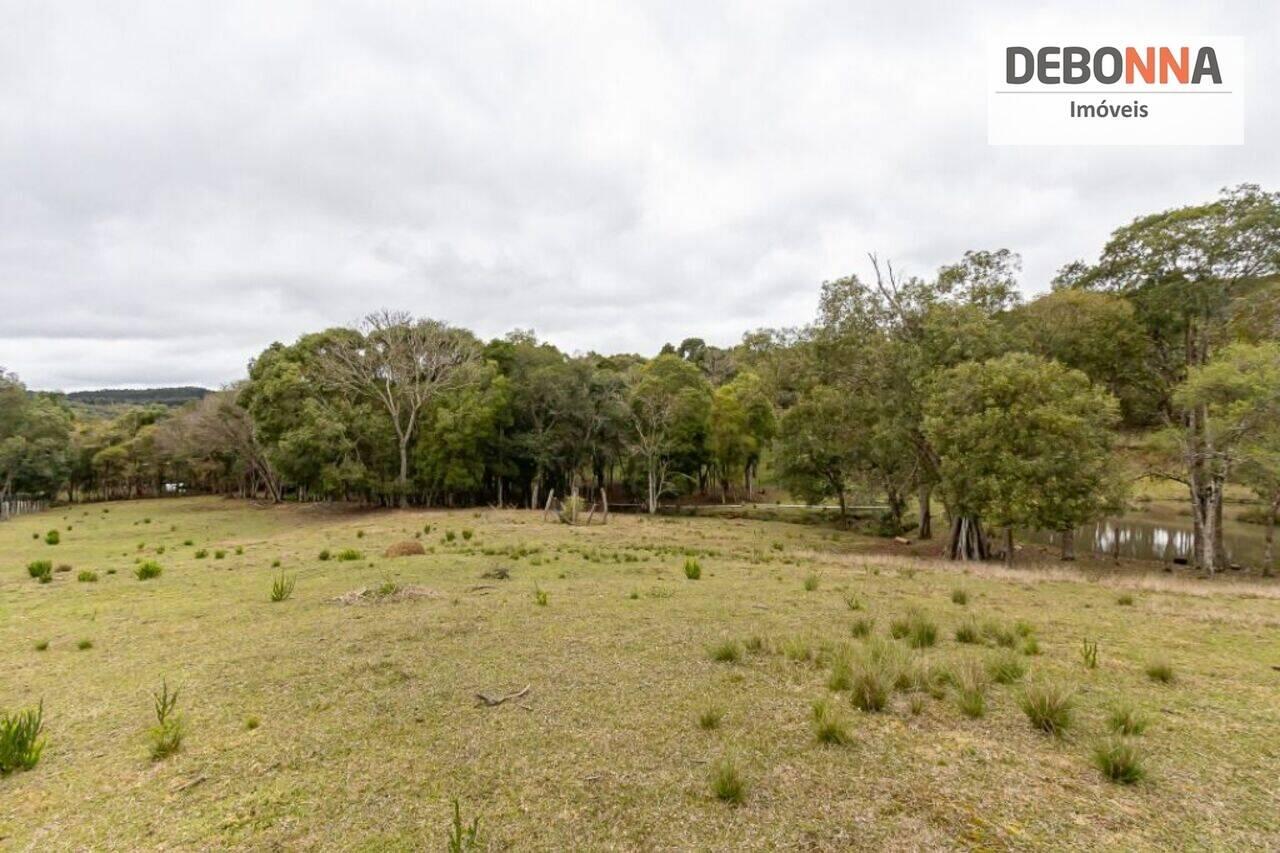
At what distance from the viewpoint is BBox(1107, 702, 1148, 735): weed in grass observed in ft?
15.0

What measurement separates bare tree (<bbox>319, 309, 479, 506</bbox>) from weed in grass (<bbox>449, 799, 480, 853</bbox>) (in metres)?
32.9

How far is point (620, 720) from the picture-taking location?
16.4ft

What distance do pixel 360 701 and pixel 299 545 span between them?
15.4 meters

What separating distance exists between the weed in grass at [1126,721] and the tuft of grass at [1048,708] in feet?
0.94

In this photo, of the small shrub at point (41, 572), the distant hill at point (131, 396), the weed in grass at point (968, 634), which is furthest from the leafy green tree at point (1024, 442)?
the distant hill at point (131, 396)

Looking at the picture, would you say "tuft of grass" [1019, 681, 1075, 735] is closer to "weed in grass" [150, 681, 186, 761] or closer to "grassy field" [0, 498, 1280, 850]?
"grassy field" [0, 498, 1280, 850]

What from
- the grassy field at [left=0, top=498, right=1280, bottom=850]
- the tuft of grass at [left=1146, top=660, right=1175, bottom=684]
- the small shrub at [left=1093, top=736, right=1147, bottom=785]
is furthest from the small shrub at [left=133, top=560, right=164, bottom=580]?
the tuft of grass at [left=1146, top=660, right=1175, bottom=684]

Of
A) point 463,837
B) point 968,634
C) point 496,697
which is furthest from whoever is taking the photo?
point 968,634

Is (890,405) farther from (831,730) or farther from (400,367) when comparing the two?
(400,367)

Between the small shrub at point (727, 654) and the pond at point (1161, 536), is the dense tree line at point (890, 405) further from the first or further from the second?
the small shrub at point (727, 654)

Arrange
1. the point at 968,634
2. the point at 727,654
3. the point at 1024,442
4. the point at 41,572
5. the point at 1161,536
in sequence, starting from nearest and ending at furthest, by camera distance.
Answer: the point at 727,654, the point at 968,634, the point at 41,572, the point at 1024,442, the point at 1161,536

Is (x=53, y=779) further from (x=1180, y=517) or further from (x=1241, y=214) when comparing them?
(x=1180, y=517)

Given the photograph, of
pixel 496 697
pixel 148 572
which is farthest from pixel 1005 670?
pixel 148 572

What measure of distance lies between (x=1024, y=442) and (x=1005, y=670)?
14062 mm
